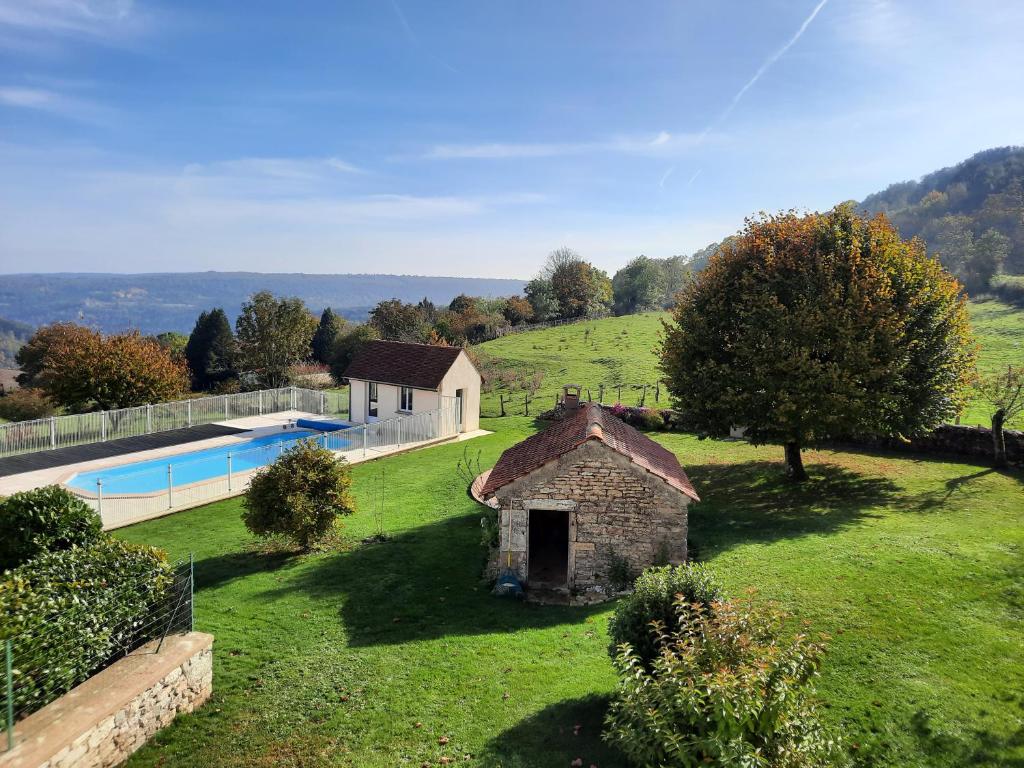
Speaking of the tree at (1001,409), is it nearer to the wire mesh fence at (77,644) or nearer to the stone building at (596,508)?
the stone building at (596,508)

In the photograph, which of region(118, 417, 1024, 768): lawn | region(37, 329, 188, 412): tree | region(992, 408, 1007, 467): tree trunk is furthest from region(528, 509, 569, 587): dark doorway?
region(37, 329, 188, 412): tree

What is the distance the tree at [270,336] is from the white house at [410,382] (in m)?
13.5

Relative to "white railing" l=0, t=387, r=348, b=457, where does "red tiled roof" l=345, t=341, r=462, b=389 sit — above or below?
above

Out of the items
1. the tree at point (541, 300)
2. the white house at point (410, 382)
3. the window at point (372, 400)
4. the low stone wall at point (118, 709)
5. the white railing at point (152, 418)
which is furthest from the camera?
the tree at point (541, 300)

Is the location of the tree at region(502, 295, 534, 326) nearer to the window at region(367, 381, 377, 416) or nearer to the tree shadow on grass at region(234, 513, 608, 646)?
the window at region(367, 381, 377, 416)

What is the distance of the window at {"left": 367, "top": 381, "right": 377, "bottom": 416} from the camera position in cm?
3669

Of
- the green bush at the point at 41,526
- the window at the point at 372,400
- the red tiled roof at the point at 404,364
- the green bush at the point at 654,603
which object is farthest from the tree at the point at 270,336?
the green bush at the point at 654,603

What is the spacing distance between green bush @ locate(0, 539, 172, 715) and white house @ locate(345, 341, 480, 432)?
23.3 m

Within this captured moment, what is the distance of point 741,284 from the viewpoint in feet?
73.5

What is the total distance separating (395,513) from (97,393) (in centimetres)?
2189

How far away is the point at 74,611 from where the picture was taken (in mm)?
8914

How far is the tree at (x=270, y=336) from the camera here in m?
48.4

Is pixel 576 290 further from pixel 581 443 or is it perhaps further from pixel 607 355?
pixel 581 443

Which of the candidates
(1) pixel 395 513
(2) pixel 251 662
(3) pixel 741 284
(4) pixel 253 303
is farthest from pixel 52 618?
(4) pixel 253 303
